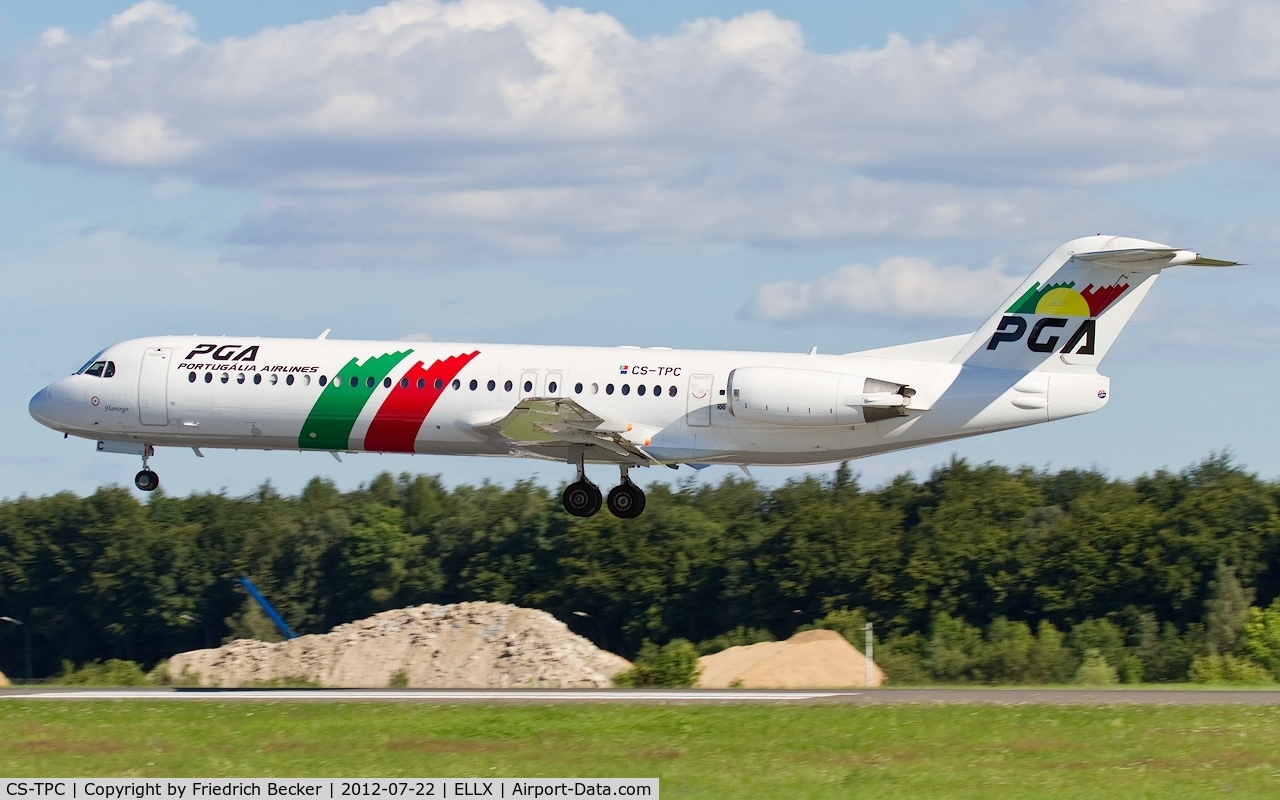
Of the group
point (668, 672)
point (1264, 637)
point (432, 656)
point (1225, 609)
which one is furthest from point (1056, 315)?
point (1225, 609)

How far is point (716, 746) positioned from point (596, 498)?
13195 mm

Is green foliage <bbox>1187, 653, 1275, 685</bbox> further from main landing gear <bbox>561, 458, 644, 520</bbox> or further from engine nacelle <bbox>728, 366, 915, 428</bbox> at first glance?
main landing gear <bbox>561, 458, 644, 520</bbox>

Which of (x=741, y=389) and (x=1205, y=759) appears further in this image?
(x=741, y=389)

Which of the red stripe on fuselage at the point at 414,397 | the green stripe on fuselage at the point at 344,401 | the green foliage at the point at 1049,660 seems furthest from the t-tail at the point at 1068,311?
the green foliage at the point at 1049,660

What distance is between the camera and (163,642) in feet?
300

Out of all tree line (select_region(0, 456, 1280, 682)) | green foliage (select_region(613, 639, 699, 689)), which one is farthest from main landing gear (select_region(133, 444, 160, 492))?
tree line (select_region(0, 456, 1280, 682))

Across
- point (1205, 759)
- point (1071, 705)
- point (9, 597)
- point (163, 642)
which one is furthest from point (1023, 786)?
point (9, 597)

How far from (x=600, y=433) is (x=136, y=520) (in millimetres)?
65892

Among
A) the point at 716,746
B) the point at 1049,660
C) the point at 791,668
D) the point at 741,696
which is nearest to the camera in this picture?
the point at 716,746

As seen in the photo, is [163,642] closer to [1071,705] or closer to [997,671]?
[997,671]

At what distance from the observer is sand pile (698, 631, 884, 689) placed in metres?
41.4

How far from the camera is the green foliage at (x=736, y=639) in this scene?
243 feet
